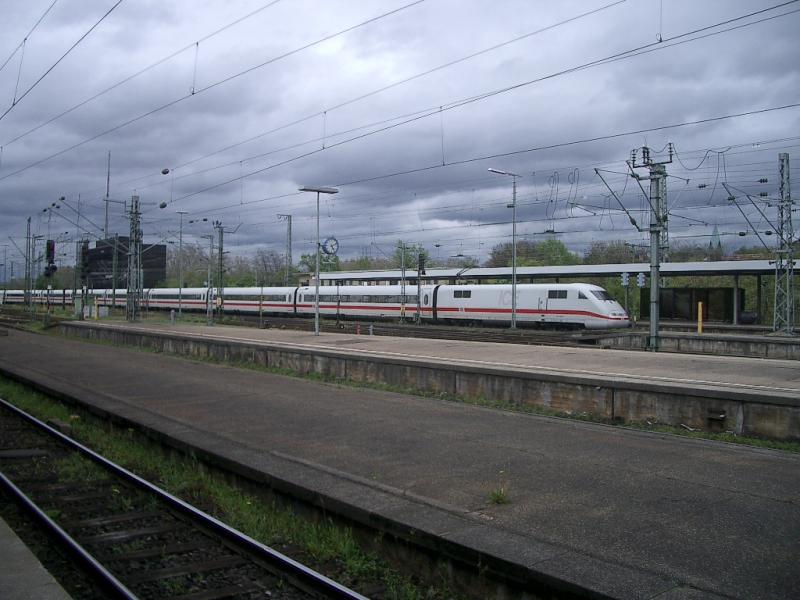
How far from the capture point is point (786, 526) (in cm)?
592

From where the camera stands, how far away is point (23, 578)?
508 cm

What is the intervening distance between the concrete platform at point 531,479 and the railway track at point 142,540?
2.92 feet

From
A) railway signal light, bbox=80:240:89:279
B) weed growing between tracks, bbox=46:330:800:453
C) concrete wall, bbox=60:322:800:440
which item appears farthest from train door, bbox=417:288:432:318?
concrete wall, bbox=60:322:800:440

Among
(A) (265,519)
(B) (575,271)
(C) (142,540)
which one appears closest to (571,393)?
(A) (265,519)

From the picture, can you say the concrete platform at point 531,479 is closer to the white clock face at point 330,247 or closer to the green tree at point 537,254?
the white clock face at point 330,247

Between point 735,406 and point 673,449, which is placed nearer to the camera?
point 673,449

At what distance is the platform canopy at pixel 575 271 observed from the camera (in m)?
35.0

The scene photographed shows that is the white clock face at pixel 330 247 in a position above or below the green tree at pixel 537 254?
below

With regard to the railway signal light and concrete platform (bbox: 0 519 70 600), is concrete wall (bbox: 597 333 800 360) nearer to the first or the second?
concrete platform (bbox: 0 519 70 600)

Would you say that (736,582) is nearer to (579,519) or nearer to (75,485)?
(579,519)

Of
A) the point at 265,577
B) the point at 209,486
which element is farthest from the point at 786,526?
the point at 209,486

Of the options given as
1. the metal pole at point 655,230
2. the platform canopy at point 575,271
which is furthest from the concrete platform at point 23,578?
the platform canopy at point 575,271

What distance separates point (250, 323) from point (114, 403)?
105ft

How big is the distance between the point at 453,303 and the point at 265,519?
Result: 34627mm
